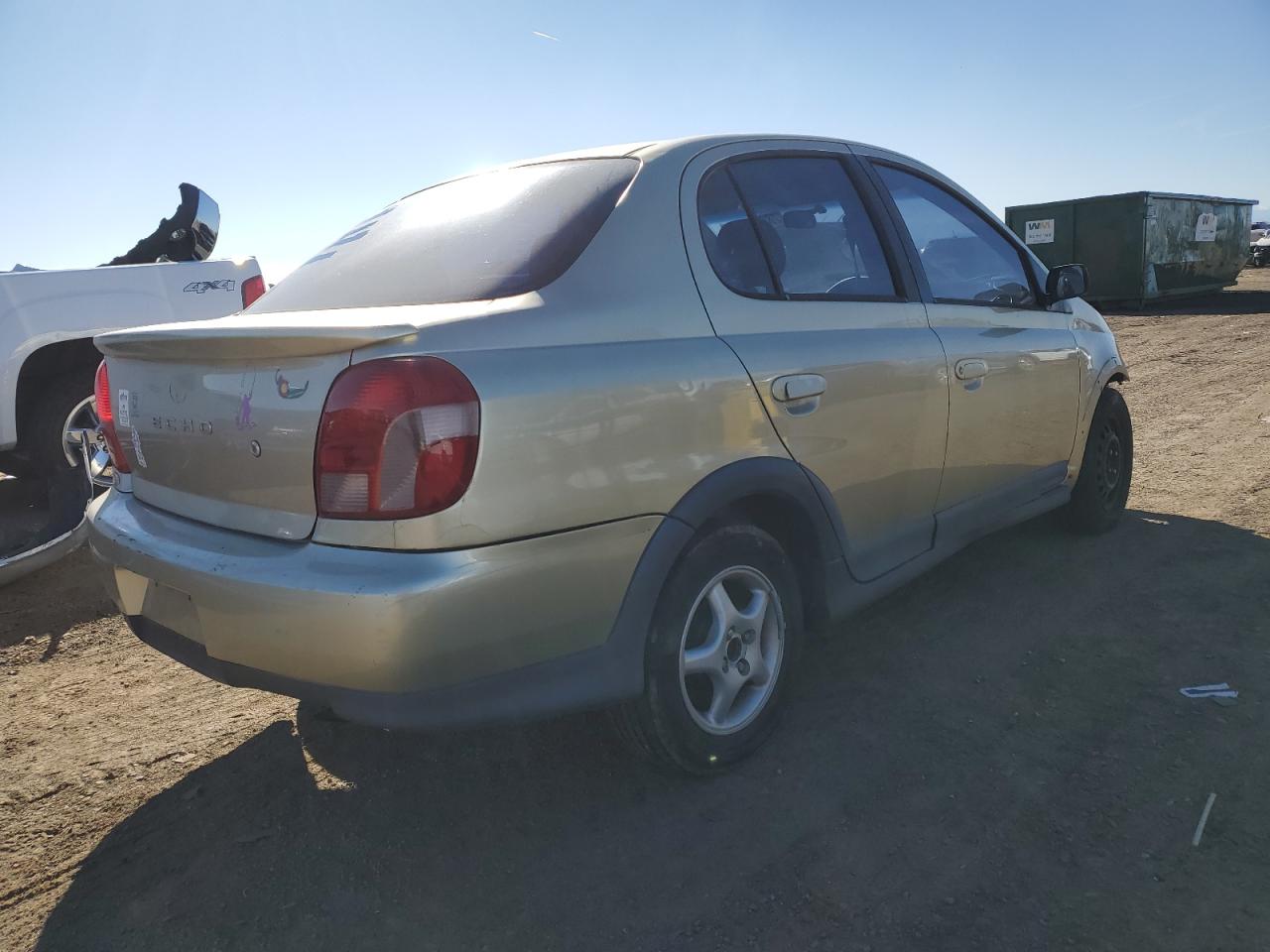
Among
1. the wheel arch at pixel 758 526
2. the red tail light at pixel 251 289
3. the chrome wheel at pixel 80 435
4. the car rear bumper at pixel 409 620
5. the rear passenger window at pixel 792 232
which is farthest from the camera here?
the red tail light at pixel 251 289

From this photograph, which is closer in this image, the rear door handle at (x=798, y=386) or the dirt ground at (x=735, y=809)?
the dirt ground at (x=735, y=809)

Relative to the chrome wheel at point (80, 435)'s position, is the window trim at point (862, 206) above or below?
above

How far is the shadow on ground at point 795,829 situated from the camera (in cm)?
207

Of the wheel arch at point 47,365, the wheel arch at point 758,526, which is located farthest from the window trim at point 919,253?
the wheel arch at point 47,365

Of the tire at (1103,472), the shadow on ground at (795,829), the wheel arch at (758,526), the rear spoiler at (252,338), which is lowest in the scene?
the shadow on ground at (795,829)

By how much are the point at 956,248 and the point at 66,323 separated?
448cm

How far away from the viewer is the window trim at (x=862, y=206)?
2.73m

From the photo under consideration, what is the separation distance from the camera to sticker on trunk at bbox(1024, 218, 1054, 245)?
18.6 metres

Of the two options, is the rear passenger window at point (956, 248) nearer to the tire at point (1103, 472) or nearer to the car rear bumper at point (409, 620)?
the tire at point (1103, 472)

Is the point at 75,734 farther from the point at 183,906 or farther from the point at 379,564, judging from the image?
the point at 379,564

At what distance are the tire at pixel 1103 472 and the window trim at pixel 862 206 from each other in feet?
5.76

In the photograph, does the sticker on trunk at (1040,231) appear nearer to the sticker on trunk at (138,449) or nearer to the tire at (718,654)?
the tire at (718,654)

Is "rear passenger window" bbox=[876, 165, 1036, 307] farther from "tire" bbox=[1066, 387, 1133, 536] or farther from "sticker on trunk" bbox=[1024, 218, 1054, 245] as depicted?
"sticker on trunk" bbox=[1024, 218, 1054, 245]

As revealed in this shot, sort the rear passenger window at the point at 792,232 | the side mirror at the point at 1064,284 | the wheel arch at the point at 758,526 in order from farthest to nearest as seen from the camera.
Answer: the side mirror at the point at 1064,284 < the rear passenger window at the point at 792,232 < the wheel arch at the point at 758,526
